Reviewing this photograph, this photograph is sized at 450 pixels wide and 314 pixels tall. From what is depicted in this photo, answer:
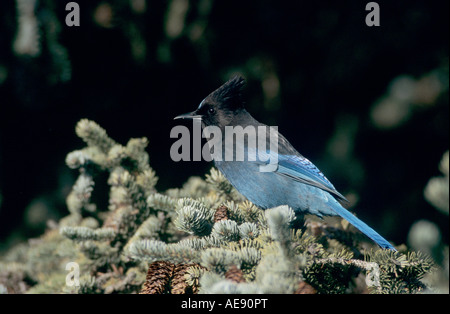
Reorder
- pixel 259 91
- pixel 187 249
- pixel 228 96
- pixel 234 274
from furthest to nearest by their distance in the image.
Result: pixel 259 91
pixel 228 96
pixel 187 249
pixel 234 274

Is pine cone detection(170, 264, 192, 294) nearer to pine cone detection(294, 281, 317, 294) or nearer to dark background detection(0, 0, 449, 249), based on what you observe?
pine cone detection(294, 281, 317, 294)

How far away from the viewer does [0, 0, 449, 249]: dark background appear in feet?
11.8

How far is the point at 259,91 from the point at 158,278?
2507 mm

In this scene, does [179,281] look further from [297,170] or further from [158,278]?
[297,170]

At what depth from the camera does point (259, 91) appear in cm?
390

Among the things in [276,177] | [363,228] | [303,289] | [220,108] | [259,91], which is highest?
[259,91]

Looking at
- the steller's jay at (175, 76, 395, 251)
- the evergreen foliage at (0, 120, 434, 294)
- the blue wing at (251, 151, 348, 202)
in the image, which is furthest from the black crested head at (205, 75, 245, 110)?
the evergreen foliage at (0, 120, 434, 294)

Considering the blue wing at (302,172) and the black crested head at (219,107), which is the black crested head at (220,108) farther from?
the blue wing at (302,172)

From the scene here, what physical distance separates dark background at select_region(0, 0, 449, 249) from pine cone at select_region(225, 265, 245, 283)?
7.23 feet

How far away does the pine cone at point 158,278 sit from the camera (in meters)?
1.71

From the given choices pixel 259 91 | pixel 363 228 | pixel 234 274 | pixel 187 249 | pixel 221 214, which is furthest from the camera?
pixel 259 91

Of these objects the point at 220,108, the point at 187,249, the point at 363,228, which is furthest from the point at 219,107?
the point at 187,249
